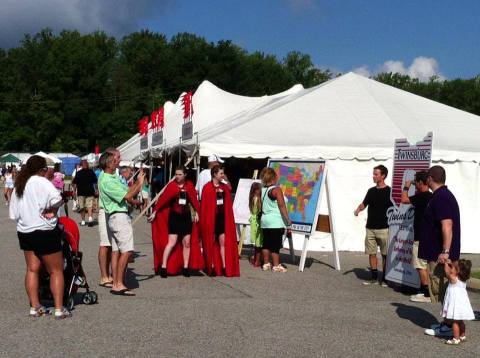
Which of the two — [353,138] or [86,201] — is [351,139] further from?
[86,201]

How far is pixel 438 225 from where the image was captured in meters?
7.00

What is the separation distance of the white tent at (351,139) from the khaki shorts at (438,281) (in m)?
7.46

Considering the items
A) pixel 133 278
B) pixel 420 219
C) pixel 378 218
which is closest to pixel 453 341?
pixel 420 219

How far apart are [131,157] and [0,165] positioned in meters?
45.7

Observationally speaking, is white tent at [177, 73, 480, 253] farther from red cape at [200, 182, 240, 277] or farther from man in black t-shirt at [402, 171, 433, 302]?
man in black t-shirt at [402, 171, 433, 302]

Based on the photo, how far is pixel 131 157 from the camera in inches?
1180

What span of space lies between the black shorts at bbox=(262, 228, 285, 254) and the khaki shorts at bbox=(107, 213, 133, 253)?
10.5 ft

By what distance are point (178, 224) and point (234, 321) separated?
3.29 metres

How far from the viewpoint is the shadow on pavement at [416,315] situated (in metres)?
7.59

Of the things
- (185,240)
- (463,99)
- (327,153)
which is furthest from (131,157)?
(463,99)

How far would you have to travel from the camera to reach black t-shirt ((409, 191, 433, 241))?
9141 millimetres

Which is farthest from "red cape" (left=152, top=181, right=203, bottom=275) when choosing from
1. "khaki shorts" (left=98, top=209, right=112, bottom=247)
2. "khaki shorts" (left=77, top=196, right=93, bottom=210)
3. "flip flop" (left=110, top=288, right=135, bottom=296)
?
"khaki shorts" (left=77, top=196, right=93, bottom=210)

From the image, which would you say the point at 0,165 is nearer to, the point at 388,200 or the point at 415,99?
the point at 415,99

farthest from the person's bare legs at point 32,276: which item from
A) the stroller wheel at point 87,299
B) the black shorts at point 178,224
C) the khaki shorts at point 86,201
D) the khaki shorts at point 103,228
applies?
the khaki shorts at point 86,201
